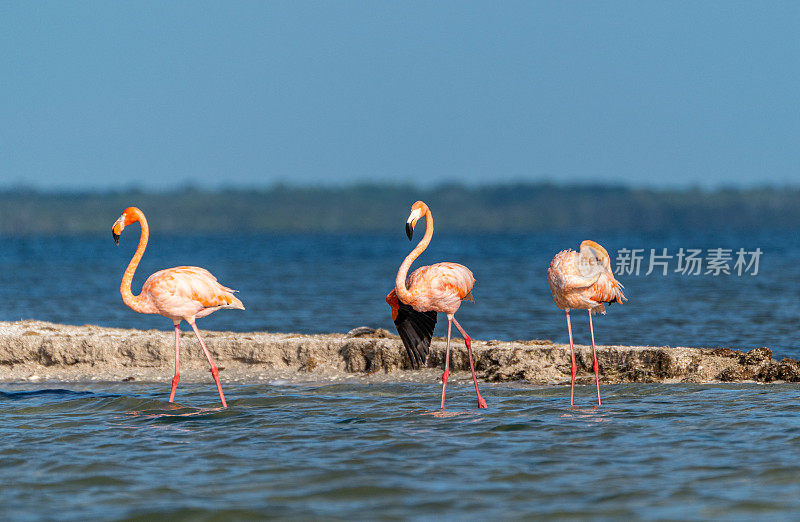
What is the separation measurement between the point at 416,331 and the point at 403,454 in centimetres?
231

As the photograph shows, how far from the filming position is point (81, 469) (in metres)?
6.12

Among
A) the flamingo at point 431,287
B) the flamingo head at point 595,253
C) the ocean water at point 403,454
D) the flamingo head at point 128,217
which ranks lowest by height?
the ocean water at point 403,454

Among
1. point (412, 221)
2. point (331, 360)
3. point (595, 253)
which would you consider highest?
point (412, 221)

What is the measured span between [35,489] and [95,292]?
63.9 feet

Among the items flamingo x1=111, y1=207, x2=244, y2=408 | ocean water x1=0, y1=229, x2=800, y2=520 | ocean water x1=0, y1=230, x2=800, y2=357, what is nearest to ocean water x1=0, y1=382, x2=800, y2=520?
ocean water x1=0, y1=229, x2=800, y2=520

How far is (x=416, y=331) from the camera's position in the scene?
28.3 feet

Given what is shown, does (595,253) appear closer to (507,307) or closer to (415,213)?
(415,213)

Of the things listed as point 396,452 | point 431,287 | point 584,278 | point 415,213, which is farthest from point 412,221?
point 396,452

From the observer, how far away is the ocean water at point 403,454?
5.24m

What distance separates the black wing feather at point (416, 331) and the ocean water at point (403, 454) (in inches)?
14.0

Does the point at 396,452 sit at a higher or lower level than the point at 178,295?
lower

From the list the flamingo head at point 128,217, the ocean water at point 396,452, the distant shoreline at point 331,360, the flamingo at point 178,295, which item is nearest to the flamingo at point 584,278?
the ocean water at point 396,452

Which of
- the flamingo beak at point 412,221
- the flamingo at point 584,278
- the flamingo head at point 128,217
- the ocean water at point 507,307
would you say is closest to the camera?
the flamingo beak at point 412,221

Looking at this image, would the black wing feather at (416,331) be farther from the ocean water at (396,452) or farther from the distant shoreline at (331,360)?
the distant shoreline at (331,360)
